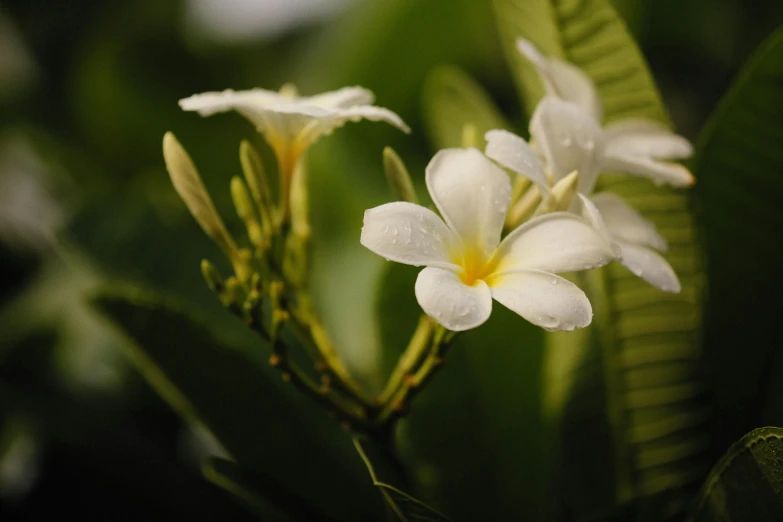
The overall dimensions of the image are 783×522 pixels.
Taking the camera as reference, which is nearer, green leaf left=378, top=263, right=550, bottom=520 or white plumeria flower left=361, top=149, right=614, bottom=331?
white plumeria flower left=361, top=149, right=614, bottom=331

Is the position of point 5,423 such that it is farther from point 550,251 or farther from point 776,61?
point 776,61

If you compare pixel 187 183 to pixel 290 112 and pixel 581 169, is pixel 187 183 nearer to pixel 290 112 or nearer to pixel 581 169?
pixel 290 112

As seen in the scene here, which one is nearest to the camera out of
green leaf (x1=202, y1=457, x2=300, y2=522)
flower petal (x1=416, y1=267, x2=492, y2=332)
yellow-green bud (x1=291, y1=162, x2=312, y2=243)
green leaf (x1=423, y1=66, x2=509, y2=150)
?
flower petal (x1=416, y1=267, x2=492, y2=332)

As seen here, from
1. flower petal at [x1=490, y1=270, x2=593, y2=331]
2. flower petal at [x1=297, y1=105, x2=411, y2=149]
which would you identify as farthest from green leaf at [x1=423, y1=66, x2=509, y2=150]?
flower petal at [x1=490, y1=270, x2=593, y2=331]

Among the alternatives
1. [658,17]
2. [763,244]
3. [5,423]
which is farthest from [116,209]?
[658,17]

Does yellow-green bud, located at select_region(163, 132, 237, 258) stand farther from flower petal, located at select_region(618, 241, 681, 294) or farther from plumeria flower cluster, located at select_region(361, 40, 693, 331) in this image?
flower petal, located at select_region(618, 241, 681, 294)

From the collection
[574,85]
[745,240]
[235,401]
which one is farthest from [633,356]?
[235,401]

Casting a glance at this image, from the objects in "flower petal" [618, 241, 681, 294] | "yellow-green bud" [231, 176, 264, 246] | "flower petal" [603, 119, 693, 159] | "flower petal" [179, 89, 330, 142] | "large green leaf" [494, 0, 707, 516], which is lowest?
"large green leaf" [494, 0, 707, 516]
